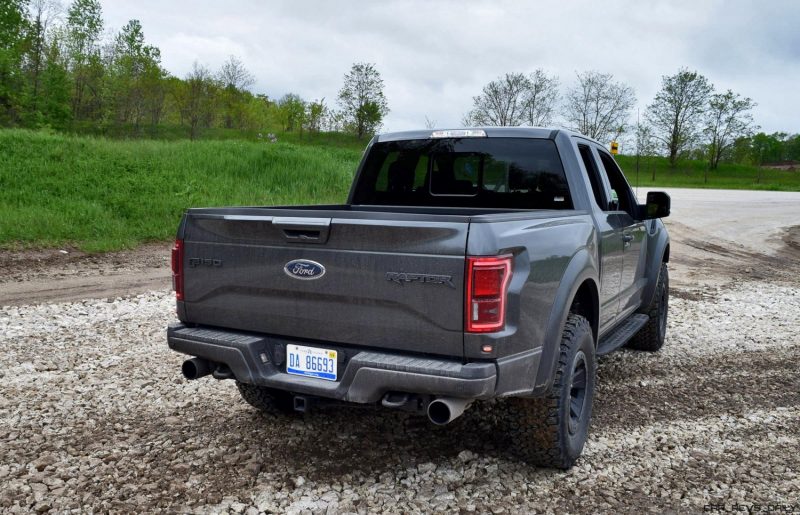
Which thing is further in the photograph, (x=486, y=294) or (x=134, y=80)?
(x=134, y=80)

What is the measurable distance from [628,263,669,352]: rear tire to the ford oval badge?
3.91 m

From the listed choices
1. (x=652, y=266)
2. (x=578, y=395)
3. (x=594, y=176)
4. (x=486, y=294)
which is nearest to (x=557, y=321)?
(x=486, y=294)

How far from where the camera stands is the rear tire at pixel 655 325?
6.09m

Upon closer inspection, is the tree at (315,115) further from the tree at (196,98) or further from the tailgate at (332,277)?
the tailgate at (332,277)

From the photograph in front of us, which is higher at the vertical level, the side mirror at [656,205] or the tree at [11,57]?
the tree at [11,57]

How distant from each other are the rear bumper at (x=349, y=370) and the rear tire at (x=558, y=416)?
0.59m

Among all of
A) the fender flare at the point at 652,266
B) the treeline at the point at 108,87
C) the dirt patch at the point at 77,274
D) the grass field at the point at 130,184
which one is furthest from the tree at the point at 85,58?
the fender flare at the point at 652,266

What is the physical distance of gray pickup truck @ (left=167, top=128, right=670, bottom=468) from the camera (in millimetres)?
2838

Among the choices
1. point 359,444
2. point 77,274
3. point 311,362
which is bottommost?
point 77,274

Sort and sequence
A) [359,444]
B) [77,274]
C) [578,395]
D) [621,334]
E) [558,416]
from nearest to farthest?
1. [558,416]
2. [578,395]
3. [359,444]
4. [621,334]
5. [77,274]

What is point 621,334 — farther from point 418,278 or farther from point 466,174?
point 418,278

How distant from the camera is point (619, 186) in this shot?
5.39 meters

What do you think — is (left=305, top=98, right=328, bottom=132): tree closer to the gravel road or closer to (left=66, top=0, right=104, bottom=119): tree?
(left=66, top=0, right=104, bottom=119): tree

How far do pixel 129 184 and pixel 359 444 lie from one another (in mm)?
14167
